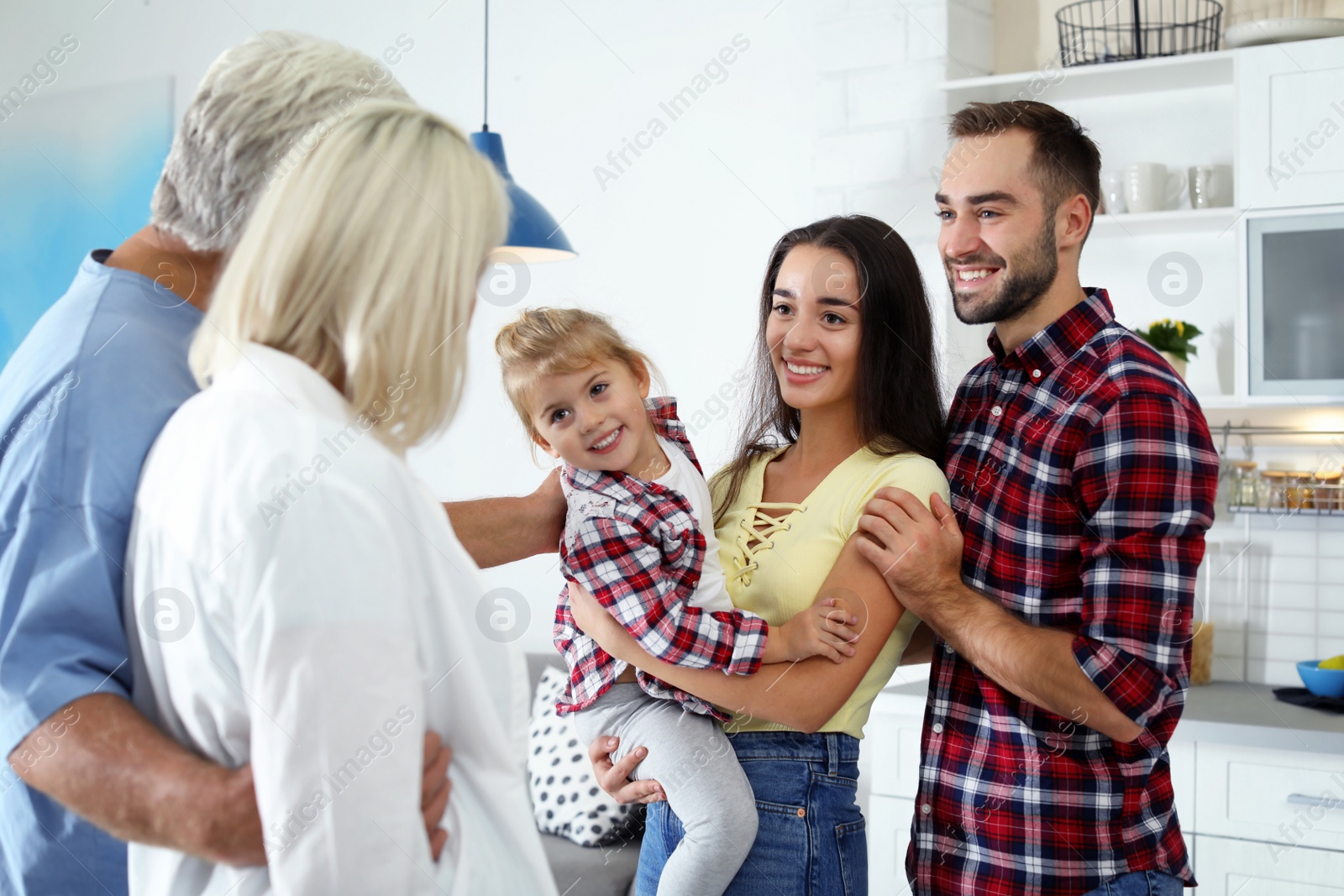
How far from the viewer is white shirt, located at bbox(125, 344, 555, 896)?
66 centimetres

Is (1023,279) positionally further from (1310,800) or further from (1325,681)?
(1325,681)

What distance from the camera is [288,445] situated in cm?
67

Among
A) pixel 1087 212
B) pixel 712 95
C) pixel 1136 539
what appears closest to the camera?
pixel 1136 539

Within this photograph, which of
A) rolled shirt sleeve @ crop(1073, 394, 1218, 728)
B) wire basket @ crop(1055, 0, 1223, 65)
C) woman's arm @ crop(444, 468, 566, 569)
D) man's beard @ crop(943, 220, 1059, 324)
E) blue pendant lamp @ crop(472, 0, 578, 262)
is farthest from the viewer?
wire basket @ crop(1055, 0, 1223, 65)

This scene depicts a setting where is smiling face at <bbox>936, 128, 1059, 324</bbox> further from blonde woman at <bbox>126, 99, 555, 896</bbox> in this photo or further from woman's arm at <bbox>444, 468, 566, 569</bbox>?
blonde woman at <bbox>126, 99, 555, 896</bbox>

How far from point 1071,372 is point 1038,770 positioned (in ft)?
1.52

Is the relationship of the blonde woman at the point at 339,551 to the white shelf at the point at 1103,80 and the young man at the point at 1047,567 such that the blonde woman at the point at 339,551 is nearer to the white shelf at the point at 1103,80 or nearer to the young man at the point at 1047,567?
the young man at the point at 1047,567

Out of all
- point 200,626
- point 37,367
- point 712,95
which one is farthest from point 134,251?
point 712,95

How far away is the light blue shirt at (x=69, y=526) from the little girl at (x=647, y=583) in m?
0.52

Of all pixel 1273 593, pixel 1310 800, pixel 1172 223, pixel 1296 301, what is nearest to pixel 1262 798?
pixel 1310 800

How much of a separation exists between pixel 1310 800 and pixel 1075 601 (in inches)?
53.9

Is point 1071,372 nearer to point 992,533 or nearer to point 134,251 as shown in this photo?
point 992,533

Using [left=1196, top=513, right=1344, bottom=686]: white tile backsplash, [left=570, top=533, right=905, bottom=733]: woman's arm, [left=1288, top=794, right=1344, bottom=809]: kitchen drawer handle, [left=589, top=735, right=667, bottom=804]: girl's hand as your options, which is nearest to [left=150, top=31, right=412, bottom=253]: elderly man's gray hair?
[left=570, top=533, right=905, bottom=733]: woman's arm

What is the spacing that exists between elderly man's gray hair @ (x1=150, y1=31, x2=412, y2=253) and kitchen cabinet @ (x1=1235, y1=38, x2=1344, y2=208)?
2288 mm
